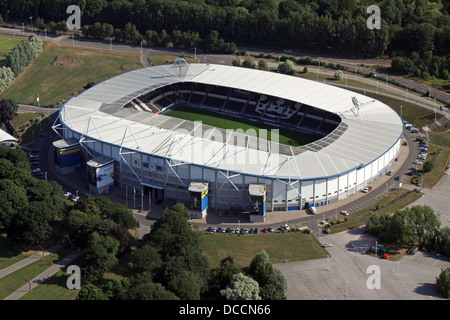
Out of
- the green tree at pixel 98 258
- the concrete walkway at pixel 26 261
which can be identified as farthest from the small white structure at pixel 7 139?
the green tree at pixel 98 258

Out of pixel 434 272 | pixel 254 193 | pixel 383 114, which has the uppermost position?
pixel 383 114

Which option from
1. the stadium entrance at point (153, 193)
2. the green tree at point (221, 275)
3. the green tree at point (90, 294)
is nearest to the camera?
the green tree at point (90, 294)

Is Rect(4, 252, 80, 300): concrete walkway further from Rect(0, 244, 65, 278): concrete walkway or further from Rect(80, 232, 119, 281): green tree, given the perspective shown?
Rect(80, 232, 119, 281): green tree

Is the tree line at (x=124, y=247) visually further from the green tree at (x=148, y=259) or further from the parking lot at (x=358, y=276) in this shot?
the parking lot at (x=358, y=276)

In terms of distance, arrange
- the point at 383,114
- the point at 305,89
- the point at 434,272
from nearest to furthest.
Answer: the point at 434,272 → the point at 383,114 → the point at 305,89

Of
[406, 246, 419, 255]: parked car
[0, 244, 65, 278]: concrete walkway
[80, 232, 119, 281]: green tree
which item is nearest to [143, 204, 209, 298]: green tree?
[80, 232, 119, 281]: green tree

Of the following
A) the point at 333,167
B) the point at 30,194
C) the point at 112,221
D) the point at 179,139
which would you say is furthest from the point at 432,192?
the point at 30,194

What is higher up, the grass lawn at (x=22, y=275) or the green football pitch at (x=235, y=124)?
the green football pitch at (x=235, y=124)
